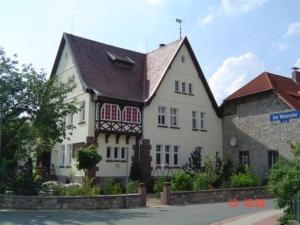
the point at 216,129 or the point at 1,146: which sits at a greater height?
the point at 216,129

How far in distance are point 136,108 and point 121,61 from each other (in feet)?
15.1

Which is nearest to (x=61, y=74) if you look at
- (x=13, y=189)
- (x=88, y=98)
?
(x=88, y=98)

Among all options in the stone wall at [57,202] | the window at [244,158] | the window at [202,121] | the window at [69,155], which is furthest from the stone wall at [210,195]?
the window at [69,155]

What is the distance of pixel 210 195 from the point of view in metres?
22.0

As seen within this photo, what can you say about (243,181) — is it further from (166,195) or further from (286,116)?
(286,116)

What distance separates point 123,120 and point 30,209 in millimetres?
12312

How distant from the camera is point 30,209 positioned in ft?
56.9

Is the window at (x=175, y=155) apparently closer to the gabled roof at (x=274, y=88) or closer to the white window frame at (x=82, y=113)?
the gabled roof at (x=274, y=88)

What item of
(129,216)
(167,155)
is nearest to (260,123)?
(167,155)

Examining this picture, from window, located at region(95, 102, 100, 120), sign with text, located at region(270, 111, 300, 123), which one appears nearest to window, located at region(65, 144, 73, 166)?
window, located at region(95, 102, 100, 120)

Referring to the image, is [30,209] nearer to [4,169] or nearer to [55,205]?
[55,205]

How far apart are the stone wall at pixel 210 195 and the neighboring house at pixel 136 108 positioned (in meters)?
7.50

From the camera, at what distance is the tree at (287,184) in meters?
11.2

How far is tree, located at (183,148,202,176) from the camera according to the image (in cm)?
3170
